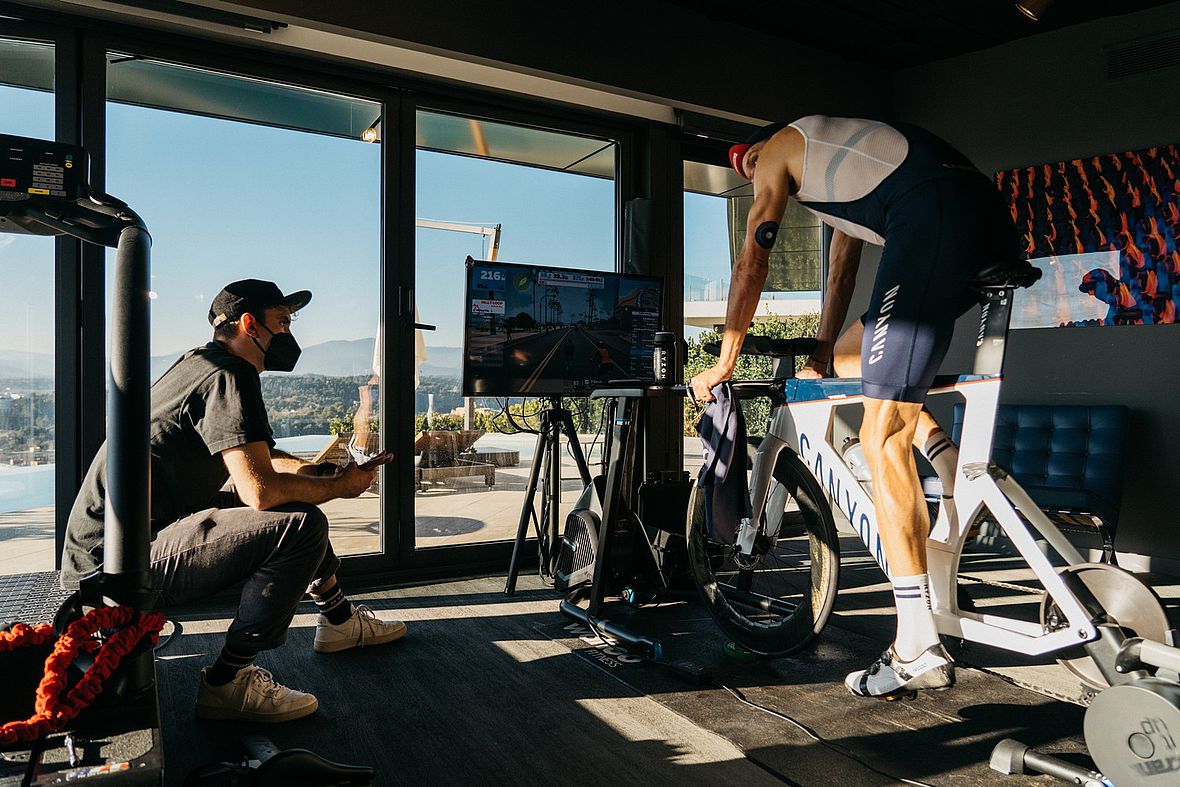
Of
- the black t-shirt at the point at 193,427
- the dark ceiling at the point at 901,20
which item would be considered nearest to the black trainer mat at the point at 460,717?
the black t-shirt at the point at 193,427

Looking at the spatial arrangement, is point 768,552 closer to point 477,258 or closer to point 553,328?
point 553,328

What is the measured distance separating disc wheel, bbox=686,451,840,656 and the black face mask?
1.36m

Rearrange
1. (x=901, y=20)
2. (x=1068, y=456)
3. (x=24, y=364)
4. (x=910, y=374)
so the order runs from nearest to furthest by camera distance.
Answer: (x=910, y=374), (x=24, y=364), (x=1068, y=456), (x=901, y=20)

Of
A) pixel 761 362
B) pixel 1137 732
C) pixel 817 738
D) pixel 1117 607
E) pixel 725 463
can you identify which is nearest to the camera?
pixel 1137 732

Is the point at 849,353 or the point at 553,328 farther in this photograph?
the point at 553,328

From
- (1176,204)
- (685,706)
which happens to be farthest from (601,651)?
(1176,204)

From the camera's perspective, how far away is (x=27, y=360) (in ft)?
9.99

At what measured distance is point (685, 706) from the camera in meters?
2.18

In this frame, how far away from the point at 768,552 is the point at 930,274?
3.57 ft

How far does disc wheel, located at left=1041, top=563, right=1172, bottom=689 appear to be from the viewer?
1756 mm

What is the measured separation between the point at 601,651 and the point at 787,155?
66.2 inches

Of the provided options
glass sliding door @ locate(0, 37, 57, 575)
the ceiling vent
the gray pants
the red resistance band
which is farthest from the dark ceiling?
the red resistance band

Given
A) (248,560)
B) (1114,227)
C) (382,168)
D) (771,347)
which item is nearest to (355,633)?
(248,560)

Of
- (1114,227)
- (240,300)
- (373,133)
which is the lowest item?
(240,300)
